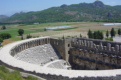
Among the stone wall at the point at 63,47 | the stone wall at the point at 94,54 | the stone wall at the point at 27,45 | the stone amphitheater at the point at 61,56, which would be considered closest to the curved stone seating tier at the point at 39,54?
the stone amphitheater at the point at 61,56

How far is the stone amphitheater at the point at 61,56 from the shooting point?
13.3m

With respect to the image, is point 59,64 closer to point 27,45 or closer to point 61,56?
point 61,56

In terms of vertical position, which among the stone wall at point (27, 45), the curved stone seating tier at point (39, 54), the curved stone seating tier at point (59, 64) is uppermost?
the stone wall at point (27, 45)

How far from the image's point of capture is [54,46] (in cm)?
2909

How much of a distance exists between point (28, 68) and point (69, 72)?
156 inches

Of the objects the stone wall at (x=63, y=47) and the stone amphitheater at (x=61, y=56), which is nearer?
the stone amphitheater at (x=61, y=56)

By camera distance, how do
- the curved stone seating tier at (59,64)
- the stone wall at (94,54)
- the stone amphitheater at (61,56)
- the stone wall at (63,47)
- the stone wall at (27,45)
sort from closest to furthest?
the stone amphitheater at (61,56) < the stone wall at (94,54) < the stone wall at (27,45) < the curved stone seating tier at (59,64) < the stone wall at (63,47)

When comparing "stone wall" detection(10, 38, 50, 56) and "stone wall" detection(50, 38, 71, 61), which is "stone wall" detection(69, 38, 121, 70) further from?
"stone wall" detection(10, 38, 50, 56)

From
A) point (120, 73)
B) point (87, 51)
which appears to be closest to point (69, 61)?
point (87, 51)

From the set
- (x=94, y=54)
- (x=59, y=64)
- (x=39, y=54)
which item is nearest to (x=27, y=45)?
(x=39, y=54)

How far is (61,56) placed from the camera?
91.3ft

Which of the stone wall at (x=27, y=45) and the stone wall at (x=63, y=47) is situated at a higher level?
the stone wall at (x=27, y=45)

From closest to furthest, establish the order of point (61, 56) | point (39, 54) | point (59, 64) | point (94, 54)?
point (94, 54) → point (59, 64) → point (39, 54) → point (61, 56)

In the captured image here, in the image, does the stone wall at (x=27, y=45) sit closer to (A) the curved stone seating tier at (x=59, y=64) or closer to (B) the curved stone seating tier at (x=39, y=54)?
(B) the curved stone seating tier at (x=39, y=54)
